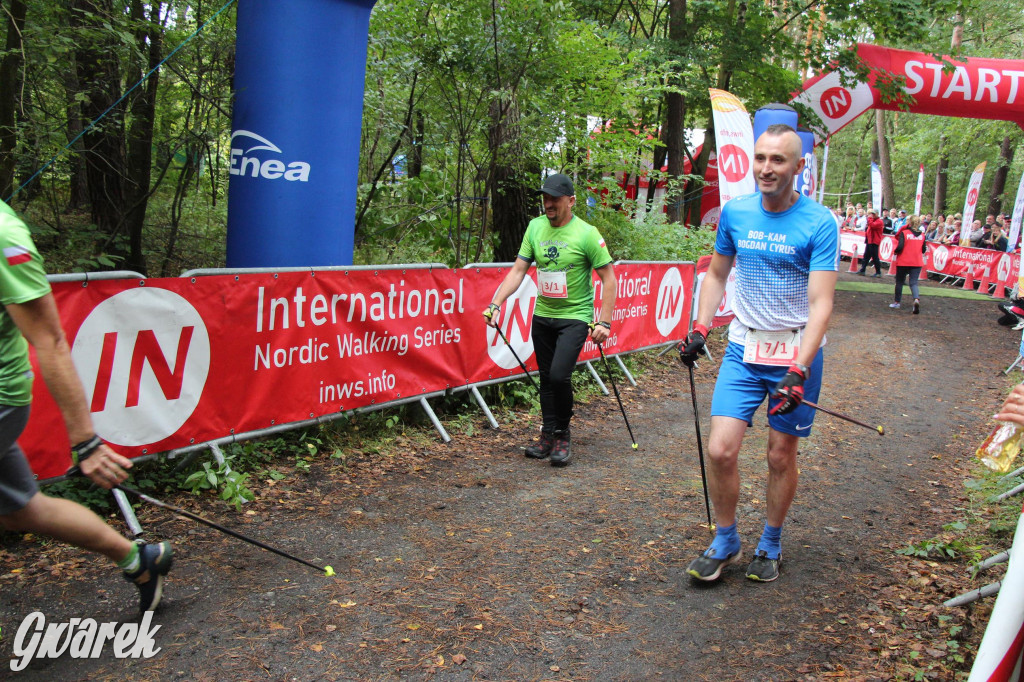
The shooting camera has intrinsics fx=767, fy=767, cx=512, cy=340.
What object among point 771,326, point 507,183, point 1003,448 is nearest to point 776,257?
point 771,326

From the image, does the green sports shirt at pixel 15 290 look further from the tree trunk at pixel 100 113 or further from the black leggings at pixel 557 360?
the black leggings at pixel 557 360

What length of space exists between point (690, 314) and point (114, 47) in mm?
8211

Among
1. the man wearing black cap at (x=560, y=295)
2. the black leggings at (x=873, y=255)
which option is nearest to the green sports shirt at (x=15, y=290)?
the man wearing black cap at (x=560, y=295)

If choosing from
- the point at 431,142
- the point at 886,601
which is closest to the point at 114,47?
the point at 431,142

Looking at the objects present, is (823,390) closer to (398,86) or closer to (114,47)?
(398,86)

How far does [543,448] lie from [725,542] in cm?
239

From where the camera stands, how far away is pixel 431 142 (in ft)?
29.6

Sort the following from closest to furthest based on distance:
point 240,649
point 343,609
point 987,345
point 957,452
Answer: point 240,649
point 343,609
point 957,452
point 987,345

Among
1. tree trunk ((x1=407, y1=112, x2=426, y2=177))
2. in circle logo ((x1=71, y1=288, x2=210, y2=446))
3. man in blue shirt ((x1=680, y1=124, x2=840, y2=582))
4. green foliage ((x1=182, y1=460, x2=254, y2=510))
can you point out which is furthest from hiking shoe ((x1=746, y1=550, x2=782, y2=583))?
tree trunk ((x1=407, y1=112, x2=426, y2=177))

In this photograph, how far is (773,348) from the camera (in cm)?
399

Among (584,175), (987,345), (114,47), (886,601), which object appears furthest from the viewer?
(987,345)

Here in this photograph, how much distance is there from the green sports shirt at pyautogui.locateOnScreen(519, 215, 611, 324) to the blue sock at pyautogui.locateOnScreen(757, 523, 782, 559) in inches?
97.0

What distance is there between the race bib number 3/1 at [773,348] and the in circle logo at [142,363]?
10.9ft

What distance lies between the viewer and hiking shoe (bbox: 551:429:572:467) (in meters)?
6.18
